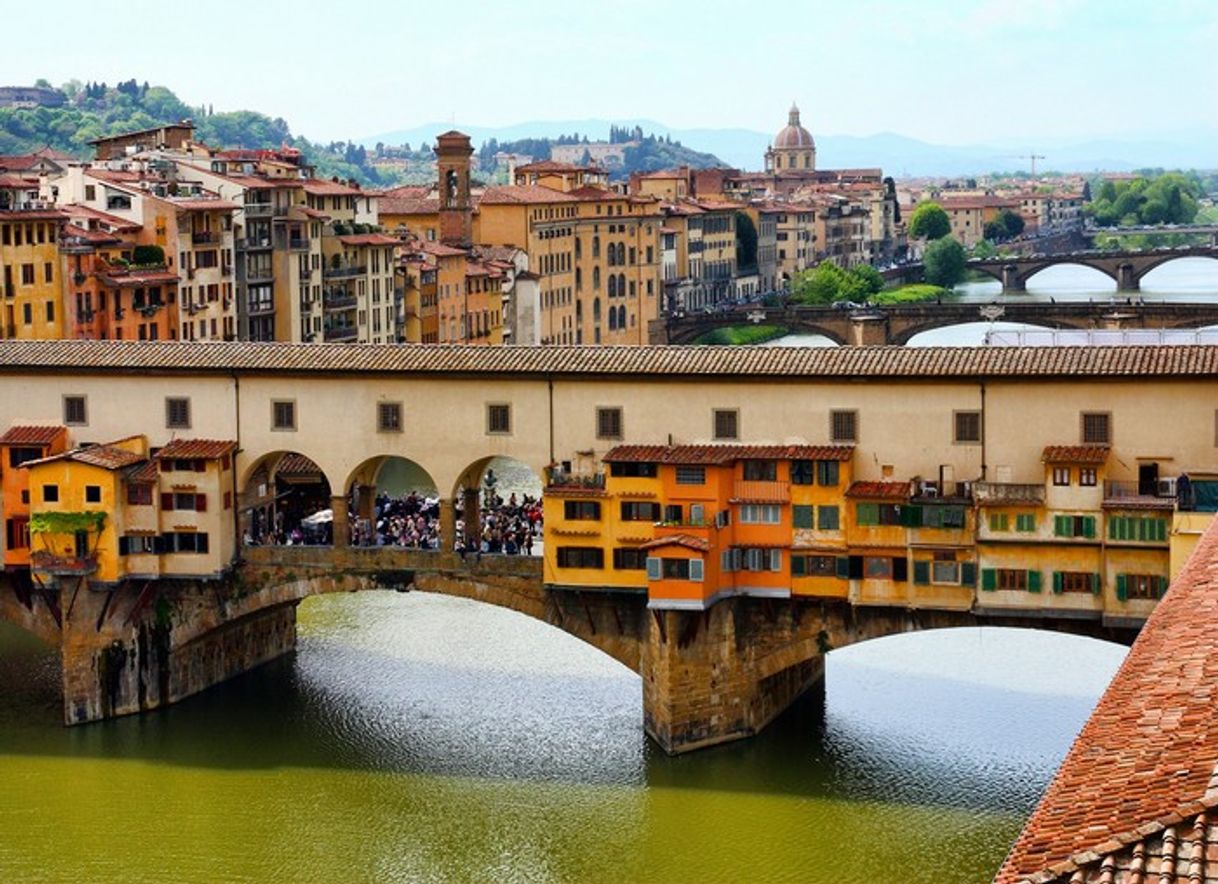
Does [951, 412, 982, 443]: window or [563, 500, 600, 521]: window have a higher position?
[951, 412, 982, 443]: window

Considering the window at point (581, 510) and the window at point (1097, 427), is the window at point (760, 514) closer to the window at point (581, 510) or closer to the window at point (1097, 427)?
the window at point (581, 510)

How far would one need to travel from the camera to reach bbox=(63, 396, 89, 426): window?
3559cm

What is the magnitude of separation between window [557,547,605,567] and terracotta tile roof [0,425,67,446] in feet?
27.8

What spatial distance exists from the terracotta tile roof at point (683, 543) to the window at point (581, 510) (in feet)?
4.41

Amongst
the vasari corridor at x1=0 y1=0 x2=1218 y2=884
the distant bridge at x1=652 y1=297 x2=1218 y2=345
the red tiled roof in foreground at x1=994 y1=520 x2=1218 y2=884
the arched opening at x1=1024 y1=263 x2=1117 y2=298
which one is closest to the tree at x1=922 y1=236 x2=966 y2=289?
the arched opening at x1=1024 y1=263 x2=1117 y2=298

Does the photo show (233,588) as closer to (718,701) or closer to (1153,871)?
(718,701)

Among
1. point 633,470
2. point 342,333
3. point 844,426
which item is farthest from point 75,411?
point 342,333

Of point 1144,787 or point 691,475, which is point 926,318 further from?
point 1144,787

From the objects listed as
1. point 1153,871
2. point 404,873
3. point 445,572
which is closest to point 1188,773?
point 1153,871

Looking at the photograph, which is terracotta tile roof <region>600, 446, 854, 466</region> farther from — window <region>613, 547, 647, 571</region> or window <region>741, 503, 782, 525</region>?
window <region>613, 547, 647, 571</region>

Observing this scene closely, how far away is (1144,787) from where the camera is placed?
997 centimetres

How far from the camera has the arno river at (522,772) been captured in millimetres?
27500

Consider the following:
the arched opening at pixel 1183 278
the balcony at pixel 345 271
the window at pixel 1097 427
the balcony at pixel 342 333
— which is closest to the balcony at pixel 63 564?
the window at pixel 1097 427

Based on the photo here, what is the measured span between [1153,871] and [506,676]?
90.4 ft
